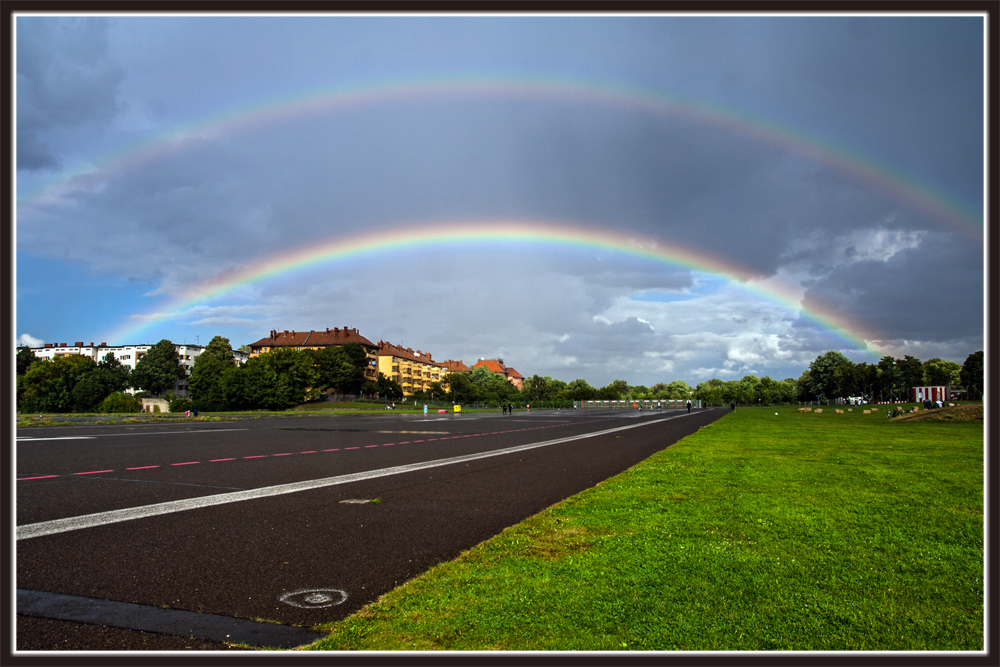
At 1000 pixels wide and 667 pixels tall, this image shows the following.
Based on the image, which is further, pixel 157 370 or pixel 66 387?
pixel 157 370

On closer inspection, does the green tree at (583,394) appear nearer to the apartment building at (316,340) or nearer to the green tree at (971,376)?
the apartment building at (316,340)

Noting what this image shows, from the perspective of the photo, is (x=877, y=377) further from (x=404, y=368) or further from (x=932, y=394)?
(x=404, y=368)

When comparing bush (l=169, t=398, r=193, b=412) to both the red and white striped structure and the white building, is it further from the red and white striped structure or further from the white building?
the red and white striped structure

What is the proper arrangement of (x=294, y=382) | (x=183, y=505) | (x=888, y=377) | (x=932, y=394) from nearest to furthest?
(x=183, y=505), (x=932, y=394), (x=294, y=382), (x=888, y=377)

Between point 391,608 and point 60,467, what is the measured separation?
45.9ft

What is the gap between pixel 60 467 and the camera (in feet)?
45.9

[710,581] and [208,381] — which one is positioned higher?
[208,381]

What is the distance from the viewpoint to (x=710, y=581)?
460cm

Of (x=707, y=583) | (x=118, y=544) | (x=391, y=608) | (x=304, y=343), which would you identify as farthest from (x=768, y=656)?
(x=304, y=343)

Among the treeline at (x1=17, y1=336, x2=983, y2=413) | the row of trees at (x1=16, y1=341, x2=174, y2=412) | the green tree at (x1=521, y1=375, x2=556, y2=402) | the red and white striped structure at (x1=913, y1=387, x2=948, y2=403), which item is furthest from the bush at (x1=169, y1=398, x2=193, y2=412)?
the red and white striped structure at (x1=913, y1=387, x2=948, y2=403)

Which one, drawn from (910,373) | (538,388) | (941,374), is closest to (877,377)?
(910,373)

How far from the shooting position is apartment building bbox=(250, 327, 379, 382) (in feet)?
551

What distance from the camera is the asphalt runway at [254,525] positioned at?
15.0 ft

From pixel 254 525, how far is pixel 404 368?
176 meters
